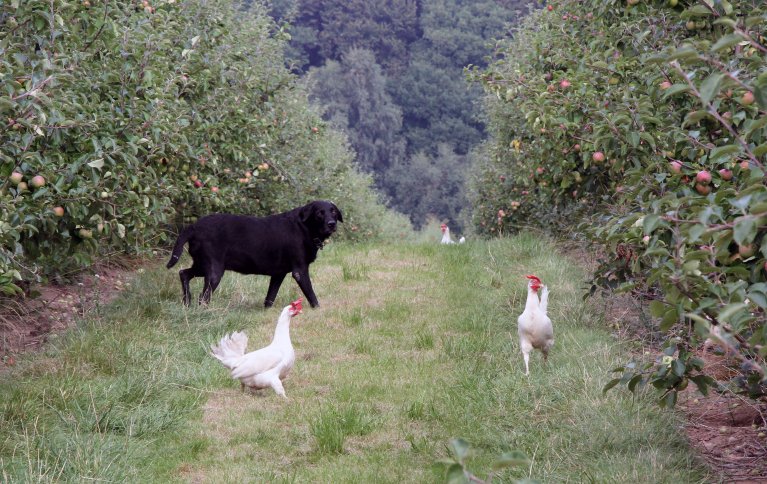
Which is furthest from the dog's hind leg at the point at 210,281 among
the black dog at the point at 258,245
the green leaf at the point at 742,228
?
the green leaf at the point at 742,228

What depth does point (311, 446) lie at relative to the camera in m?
5.43

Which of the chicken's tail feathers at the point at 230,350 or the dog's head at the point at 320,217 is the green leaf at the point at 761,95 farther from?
the dog's head at the point at 320,217

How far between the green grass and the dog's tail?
45 cm

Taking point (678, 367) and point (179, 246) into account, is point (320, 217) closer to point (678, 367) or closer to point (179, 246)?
point (179, 246)

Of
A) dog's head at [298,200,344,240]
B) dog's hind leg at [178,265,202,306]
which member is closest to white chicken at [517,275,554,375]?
dog's head at [298,200,344,240]

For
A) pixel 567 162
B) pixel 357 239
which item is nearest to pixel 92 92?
pixel 567 162

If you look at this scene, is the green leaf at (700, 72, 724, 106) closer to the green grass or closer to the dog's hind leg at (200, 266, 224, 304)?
the green grass

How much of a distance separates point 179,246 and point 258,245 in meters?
0.88

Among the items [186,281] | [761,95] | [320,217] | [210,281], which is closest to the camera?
[761,95]

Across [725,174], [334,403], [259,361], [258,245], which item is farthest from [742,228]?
[258,245]

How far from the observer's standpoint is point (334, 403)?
635cm

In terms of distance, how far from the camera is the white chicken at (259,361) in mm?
6465

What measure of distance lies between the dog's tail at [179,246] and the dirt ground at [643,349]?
799 millimetres

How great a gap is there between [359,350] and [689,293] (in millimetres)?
4659
